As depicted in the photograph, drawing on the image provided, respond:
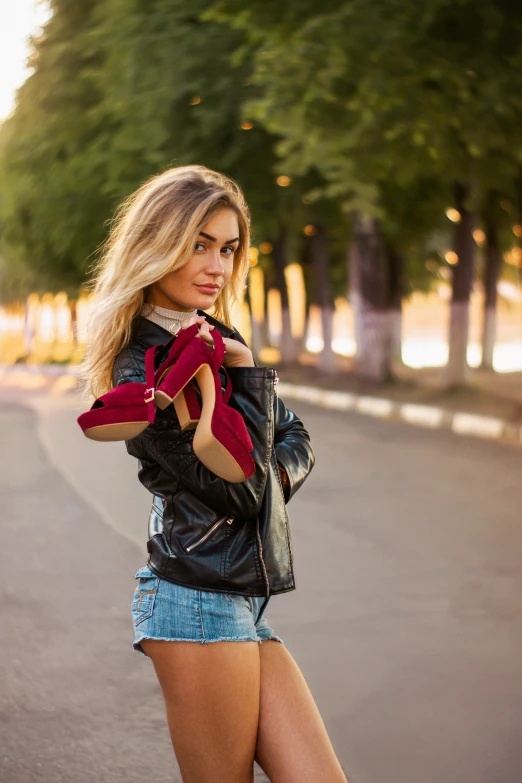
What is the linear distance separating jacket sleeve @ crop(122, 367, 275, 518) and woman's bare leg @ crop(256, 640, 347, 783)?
1.32 ft

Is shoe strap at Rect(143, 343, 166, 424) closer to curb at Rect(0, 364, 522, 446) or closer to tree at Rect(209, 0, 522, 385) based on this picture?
curb at Rect(0, 364, 522, 446)

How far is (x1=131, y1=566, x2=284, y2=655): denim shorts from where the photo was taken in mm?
2619

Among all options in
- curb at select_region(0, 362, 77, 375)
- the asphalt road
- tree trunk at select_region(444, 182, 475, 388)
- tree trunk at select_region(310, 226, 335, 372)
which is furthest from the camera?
curb at select_region(0, 362, 77, 375)

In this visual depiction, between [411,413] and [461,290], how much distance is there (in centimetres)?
495

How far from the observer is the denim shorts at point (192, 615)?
262 centimetres

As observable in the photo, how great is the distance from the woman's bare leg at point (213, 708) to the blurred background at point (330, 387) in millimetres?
860

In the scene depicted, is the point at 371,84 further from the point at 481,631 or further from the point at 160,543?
the point at 160,543

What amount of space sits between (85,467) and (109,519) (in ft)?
12.9

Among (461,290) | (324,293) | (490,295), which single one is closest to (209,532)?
(461,290)

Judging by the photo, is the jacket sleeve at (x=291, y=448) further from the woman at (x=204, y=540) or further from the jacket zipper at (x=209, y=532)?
the jacket zipper at (x=209, y=532)

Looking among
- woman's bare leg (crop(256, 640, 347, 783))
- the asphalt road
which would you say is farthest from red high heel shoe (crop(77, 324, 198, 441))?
the asphalt road

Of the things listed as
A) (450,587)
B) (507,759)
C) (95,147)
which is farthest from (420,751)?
(95,147)

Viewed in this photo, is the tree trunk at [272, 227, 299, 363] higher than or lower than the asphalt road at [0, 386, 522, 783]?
lower

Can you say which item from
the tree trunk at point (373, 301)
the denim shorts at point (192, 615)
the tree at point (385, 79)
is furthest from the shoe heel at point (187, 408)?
the tree trunk at point (373, 301)
